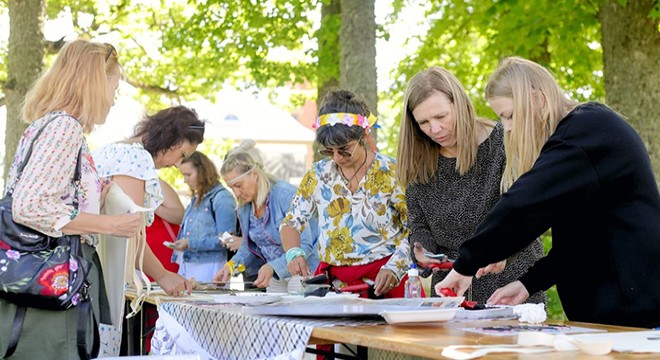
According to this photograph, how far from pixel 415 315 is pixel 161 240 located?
4.17m

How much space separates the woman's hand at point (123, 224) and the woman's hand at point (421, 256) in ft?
3.43

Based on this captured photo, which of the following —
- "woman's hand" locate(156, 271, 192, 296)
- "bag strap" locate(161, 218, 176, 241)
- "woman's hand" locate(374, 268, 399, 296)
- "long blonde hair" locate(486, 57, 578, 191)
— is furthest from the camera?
→ "bag strap" locate(161, 218, 176, 241)

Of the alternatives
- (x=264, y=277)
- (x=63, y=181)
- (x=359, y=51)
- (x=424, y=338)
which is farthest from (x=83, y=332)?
(x=359, y=51)

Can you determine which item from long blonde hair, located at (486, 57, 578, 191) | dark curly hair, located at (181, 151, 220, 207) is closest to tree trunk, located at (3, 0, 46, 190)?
dark curly hair, located at (181, 151, 220, 207)

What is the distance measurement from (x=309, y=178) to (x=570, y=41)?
213 inches

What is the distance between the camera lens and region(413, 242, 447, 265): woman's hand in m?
3.71

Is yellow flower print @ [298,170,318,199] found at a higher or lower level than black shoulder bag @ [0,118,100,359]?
higher

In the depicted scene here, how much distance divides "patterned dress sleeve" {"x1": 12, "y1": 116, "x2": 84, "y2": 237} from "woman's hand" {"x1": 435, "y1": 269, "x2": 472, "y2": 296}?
118 cm

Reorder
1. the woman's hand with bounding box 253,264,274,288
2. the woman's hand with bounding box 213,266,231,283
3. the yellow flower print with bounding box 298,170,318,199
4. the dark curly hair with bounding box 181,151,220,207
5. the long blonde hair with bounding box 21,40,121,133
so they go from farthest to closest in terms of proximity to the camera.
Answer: the dark curly hair with bounding box 181,151,220,207 → the woman's hand with bounding box 213,266,231,283 → the woman's hand with bounding box 253,264,274,288 → the yellow flower print with bounding box 298,170,318,199 → the long blonde hair with bounding box 21,40,121,133

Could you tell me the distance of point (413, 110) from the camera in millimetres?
3932

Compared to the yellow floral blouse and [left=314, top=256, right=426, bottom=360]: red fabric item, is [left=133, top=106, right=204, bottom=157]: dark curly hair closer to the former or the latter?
the yellow floral blouse

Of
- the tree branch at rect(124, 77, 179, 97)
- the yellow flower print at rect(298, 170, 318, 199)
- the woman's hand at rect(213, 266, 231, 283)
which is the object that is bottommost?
the woman's hand at rect(213, 266, 231, 283)

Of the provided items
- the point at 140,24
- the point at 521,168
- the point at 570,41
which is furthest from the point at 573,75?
the point at 521,168

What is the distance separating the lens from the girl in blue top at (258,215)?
5566 millimetres
